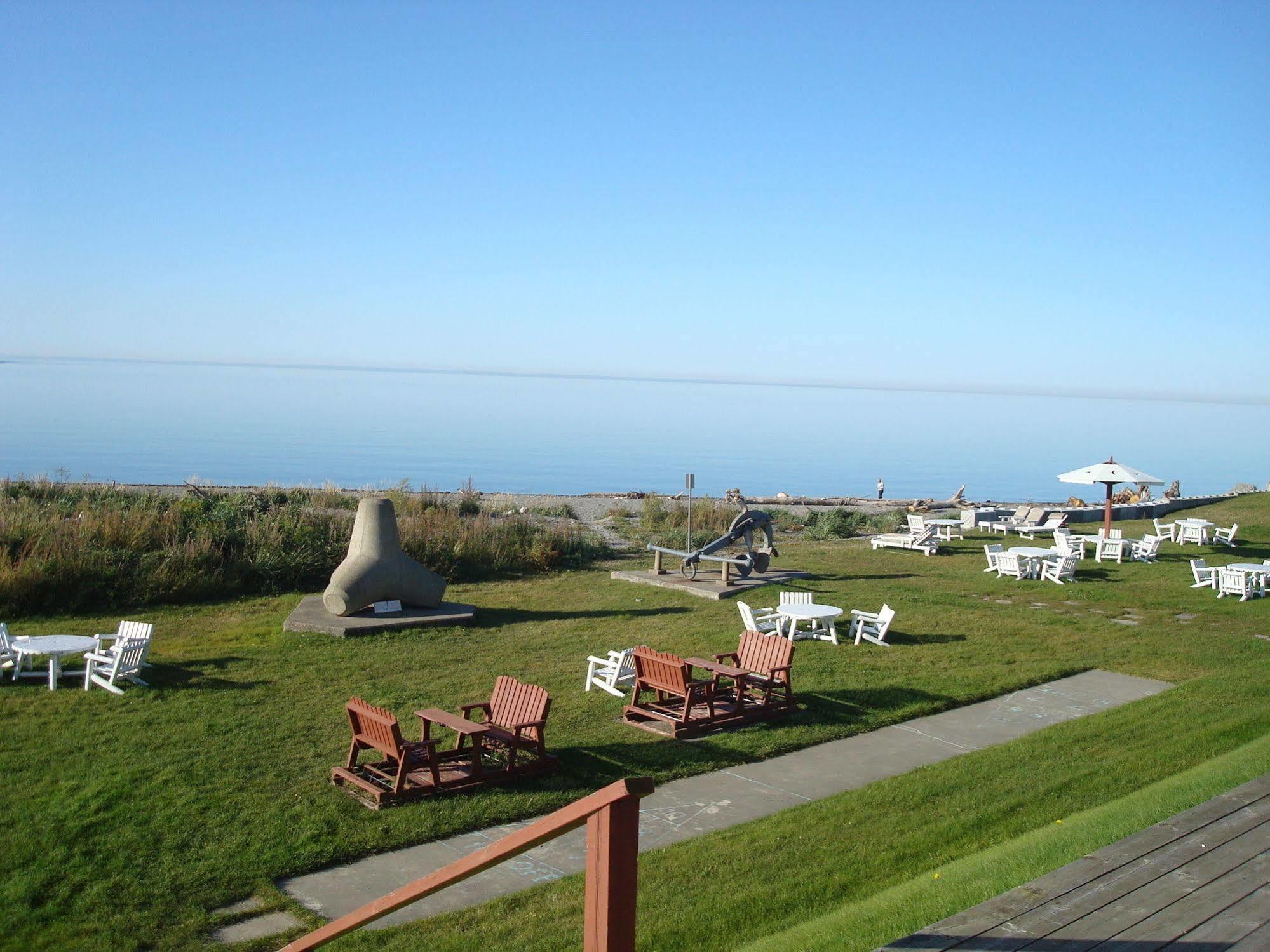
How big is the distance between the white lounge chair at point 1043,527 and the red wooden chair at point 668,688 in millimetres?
20092

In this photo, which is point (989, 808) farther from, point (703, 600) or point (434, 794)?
point (703, 600)

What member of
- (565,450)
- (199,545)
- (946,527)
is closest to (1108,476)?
(946,527)

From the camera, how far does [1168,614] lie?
17.5m

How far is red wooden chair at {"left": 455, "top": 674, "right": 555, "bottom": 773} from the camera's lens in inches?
370

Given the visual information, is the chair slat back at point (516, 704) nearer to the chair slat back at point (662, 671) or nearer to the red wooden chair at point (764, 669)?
the chair slat back at point (662, 671)

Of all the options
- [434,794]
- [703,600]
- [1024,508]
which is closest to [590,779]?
[434,794]

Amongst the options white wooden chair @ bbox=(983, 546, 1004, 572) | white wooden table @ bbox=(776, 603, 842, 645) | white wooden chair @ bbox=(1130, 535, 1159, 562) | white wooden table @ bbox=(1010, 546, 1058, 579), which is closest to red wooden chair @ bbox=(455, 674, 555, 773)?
white wooden table @ bbox=(776, 603, 842, 645)

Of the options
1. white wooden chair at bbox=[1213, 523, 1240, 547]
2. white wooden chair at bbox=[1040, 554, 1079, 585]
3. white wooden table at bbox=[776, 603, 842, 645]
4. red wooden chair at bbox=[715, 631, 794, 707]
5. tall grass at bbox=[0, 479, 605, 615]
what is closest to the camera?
red wooden chair at bbox=[715, 631, 794, 707]

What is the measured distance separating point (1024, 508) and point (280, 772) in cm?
2710

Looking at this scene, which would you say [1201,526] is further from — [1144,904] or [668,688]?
[1144,904]

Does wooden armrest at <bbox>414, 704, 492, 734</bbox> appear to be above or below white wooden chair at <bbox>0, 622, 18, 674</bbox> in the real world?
above

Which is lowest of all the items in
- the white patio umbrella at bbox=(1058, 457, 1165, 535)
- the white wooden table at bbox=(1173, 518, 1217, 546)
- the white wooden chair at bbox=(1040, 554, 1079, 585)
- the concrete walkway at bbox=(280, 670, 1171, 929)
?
the concrete walkway at bbox=(280, 670, 1171, 929)

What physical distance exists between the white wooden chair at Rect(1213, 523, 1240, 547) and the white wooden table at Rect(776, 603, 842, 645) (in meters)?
15.4

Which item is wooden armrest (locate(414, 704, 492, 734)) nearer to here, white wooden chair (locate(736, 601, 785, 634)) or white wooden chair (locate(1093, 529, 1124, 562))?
white wooden chair (locate(736, 601, 785, 634))
